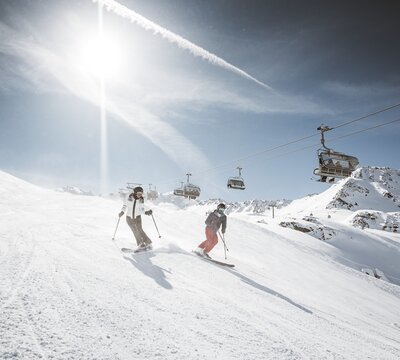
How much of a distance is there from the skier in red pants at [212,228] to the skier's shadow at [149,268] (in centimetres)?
231

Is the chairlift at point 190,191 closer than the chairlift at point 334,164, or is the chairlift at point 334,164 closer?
the chairlift at point 334,164

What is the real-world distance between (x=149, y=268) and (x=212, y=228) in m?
3.99

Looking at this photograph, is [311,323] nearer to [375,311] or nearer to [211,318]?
[211,318]

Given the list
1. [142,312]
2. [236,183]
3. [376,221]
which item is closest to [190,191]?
[236,183]

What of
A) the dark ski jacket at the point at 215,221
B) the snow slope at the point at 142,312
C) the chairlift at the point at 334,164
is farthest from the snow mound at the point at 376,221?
the snow slope at the point at 142,312

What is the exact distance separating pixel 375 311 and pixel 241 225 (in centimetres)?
1269

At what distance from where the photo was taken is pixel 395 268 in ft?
109

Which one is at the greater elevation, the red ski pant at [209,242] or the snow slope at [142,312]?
the red ski pant at [209,242]

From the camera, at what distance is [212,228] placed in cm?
1083

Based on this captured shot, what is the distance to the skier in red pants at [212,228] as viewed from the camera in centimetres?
1057

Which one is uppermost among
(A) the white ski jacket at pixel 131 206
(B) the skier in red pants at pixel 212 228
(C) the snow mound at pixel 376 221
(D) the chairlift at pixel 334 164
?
(D) the chairlift at pixel 334 164

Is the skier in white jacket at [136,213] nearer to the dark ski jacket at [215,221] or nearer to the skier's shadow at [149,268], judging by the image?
the skier's shadow at [149,268]

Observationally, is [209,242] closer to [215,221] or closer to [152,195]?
[215,221]

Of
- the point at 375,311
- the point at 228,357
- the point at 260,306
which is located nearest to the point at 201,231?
the point at 375,311
